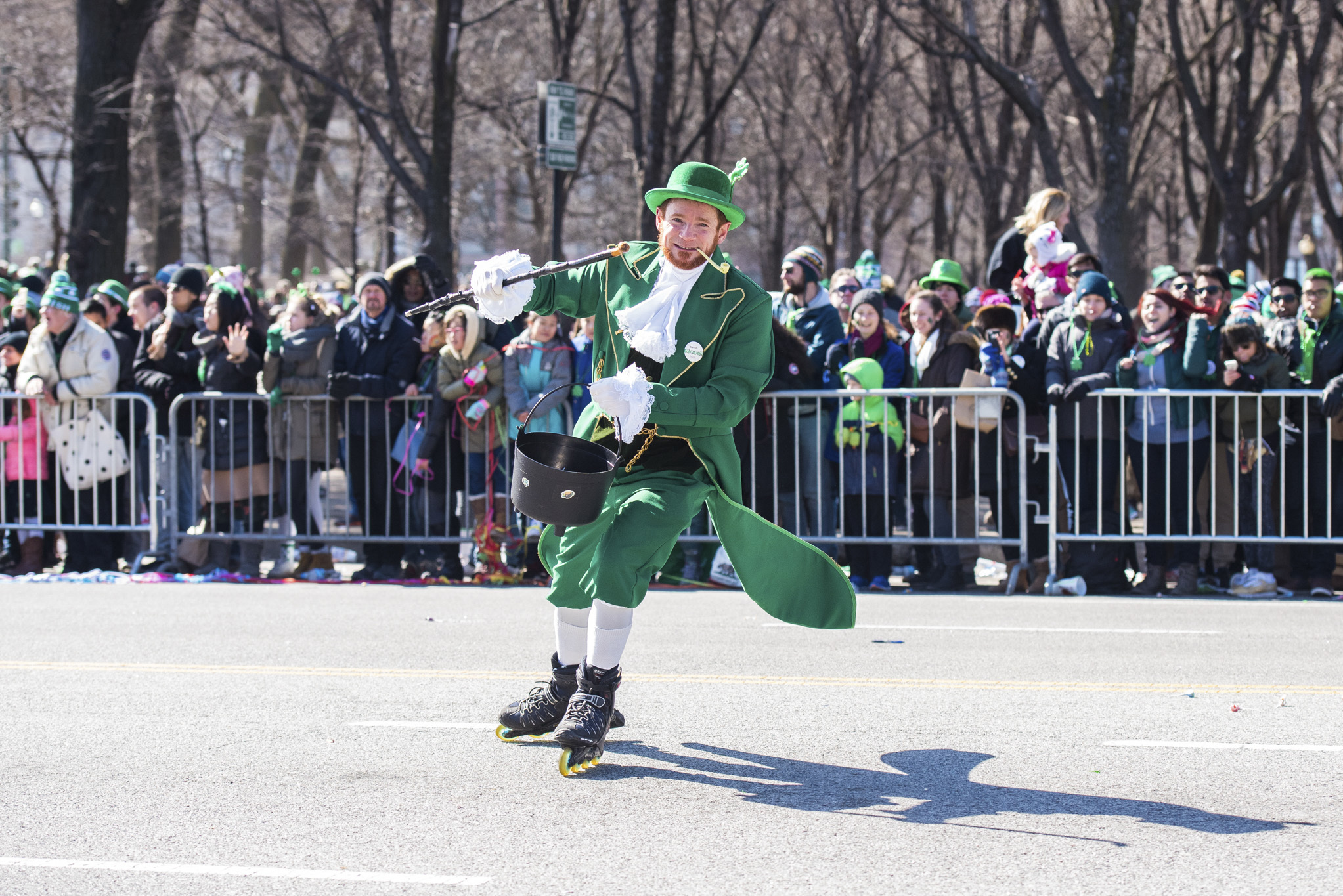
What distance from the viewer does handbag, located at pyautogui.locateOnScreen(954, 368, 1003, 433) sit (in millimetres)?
9820

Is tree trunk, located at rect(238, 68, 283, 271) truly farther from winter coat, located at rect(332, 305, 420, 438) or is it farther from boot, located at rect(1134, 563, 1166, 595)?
boot, located at rect(1134, 563, 1166, 595)

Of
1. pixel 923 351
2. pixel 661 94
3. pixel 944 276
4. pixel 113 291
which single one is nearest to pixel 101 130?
pixel 661 94

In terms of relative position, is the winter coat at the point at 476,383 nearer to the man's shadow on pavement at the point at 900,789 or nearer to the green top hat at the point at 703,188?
the man's shadow on pavement at the point at 900,789

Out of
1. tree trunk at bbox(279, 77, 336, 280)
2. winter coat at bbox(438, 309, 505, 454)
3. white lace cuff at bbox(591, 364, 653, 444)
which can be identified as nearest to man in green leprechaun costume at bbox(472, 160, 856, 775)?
white lace cuff at bbox(591, 364, 653, 444)

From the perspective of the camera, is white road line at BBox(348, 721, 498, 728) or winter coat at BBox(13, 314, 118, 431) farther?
winter coat at BBox(13, 314, 118, 431)

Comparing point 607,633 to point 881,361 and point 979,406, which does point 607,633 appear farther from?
point 881,361

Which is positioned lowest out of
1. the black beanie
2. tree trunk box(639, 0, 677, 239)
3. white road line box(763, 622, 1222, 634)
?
white road line box(763, 622, 1222, 634)

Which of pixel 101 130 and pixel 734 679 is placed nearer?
pixel 734 679

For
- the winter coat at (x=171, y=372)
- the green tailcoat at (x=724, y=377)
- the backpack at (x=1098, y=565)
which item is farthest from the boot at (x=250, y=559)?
the green tailcoat at (x=724, y=377)

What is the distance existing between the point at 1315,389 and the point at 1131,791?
5314mm

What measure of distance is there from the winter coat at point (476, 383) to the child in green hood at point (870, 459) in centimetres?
225

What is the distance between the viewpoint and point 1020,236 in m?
11.8

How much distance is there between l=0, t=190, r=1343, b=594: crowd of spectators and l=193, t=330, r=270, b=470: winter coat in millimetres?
19

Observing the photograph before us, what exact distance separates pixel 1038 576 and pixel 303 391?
5.02 metres
